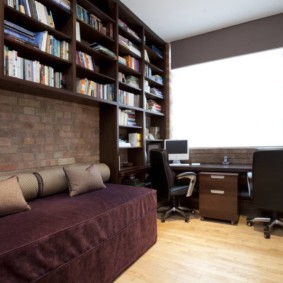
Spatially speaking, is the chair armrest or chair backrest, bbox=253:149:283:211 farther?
the chair armrest

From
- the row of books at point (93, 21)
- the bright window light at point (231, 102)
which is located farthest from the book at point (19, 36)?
the bright window light at point (231, 102)

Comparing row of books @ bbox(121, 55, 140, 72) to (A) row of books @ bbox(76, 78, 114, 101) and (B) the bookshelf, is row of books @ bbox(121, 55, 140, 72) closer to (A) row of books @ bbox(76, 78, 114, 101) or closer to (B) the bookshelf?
(B) the bookshelf

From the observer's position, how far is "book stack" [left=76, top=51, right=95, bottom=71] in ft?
8.05

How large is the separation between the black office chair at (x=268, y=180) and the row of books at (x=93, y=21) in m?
2.34

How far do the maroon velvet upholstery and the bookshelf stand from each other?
896 mm

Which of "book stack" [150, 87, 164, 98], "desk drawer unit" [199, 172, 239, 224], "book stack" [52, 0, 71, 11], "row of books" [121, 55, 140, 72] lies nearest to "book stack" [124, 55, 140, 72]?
"row of books" [121, 55, 140, 72]

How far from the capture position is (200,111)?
152 inches

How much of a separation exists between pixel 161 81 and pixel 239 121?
1547mm

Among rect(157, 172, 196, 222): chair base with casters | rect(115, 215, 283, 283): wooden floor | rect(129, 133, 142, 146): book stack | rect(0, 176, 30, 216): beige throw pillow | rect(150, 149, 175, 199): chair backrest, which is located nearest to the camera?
rect(0, 176, 30, 216): beige throw pillow

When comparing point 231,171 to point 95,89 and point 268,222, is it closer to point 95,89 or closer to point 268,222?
point 268,222

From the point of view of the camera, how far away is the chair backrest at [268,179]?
239cm

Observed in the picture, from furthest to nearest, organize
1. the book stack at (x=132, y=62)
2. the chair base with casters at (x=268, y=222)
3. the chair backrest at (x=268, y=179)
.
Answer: the book stack at (x=132, y=62)
the chair base with casters at (x=268, y=222)
the chair backrest at (x=268, y=179)

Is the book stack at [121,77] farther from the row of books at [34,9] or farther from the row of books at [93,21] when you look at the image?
the row of books at [34,9]

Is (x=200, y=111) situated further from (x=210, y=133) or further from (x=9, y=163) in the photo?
(x=9, y=163)
